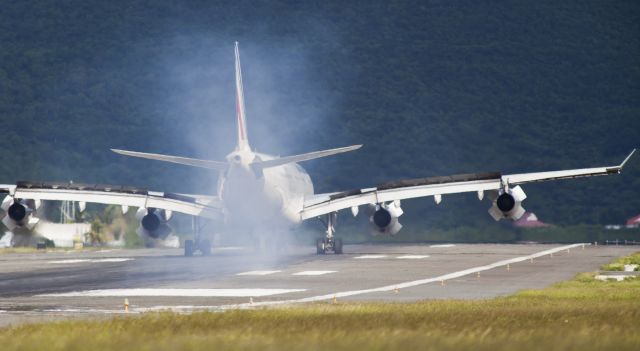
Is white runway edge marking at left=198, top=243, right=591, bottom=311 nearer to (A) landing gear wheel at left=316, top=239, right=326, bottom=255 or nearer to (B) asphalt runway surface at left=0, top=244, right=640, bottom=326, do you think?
(B) asphalt runway surface at left=0, top=244, right=640, bottom=326

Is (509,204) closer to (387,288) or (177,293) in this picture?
(387,288)

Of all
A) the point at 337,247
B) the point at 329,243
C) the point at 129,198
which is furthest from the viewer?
the point at 329,243

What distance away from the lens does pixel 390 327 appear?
2348 centimetres

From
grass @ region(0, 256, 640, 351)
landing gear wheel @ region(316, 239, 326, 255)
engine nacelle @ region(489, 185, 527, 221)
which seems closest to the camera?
grass @ region(0, 256, 640, 351)

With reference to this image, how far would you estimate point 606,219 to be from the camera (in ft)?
366

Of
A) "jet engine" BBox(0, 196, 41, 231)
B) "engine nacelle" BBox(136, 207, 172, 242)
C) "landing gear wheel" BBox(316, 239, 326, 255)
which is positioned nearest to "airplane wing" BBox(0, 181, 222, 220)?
"engine nacelle" BBox(136, 207, 172, 242)

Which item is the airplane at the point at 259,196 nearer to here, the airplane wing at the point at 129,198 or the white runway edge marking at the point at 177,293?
the airplane wing at the point at 129,198

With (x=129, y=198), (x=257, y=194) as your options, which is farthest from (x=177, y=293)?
(x=129, y=198)

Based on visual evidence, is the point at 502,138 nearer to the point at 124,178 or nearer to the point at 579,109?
the point at 579,109

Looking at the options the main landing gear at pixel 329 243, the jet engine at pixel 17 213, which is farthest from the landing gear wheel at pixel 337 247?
the jet engine at pixel 17 213

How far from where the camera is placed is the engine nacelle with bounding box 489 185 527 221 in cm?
6241

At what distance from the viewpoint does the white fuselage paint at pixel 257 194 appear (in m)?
62.8

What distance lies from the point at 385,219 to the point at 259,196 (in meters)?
7.02

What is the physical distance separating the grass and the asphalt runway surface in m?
3.74
